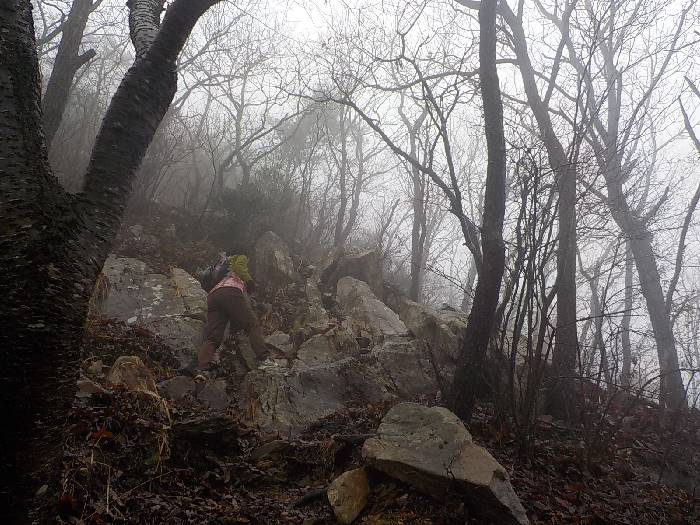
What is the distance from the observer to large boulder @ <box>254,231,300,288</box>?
366 inches

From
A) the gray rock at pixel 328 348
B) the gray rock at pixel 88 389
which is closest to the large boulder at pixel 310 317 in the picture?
the gray rock at pixel 328 348

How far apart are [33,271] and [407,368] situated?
19.0 ft

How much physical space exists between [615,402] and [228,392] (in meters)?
6.79

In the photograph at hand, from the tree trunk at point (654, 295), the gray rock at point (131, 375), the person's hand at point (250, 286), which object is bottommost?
the gray rock at point (131, 375)

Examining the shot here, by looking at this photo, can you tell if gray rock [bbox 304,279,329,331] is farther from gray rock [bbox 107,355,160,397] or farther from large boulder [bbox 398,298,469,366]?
gray rock [bbox 107,355,160,397]

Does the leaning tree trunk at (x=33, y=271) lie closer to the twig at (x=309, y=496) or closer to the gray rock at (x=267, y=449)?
the twig at (x=309, y=496)

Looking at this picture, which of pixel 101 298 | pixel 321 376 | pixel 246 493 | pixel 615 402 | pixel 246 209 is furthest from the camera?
pixel 246 209

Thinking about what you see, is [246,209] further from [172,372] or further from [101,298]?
[172,372]

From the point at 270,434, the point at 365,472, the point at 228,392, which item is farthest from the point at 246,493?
the point at 228,392

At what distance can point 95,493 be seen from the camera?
237 cm

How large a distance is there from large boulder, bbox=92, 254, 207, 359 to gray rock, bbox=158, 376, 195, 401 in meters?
1.11

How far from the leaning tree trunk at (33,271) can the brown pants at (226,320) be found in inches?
173

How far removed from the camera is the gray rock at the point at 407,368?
20.4ft

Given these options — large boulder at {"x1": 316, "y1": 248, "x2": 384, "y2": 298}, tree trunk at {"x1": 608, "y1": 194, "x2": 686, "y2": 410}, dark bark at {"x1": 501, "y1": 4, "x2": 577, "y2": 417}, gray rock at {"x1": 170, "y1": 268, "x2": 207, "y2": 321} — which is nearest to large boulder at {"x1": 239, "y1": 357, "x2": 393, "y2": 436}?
gray rock at {"x1": 170, "y1": 268, "x2": 207, "y2": 321}
